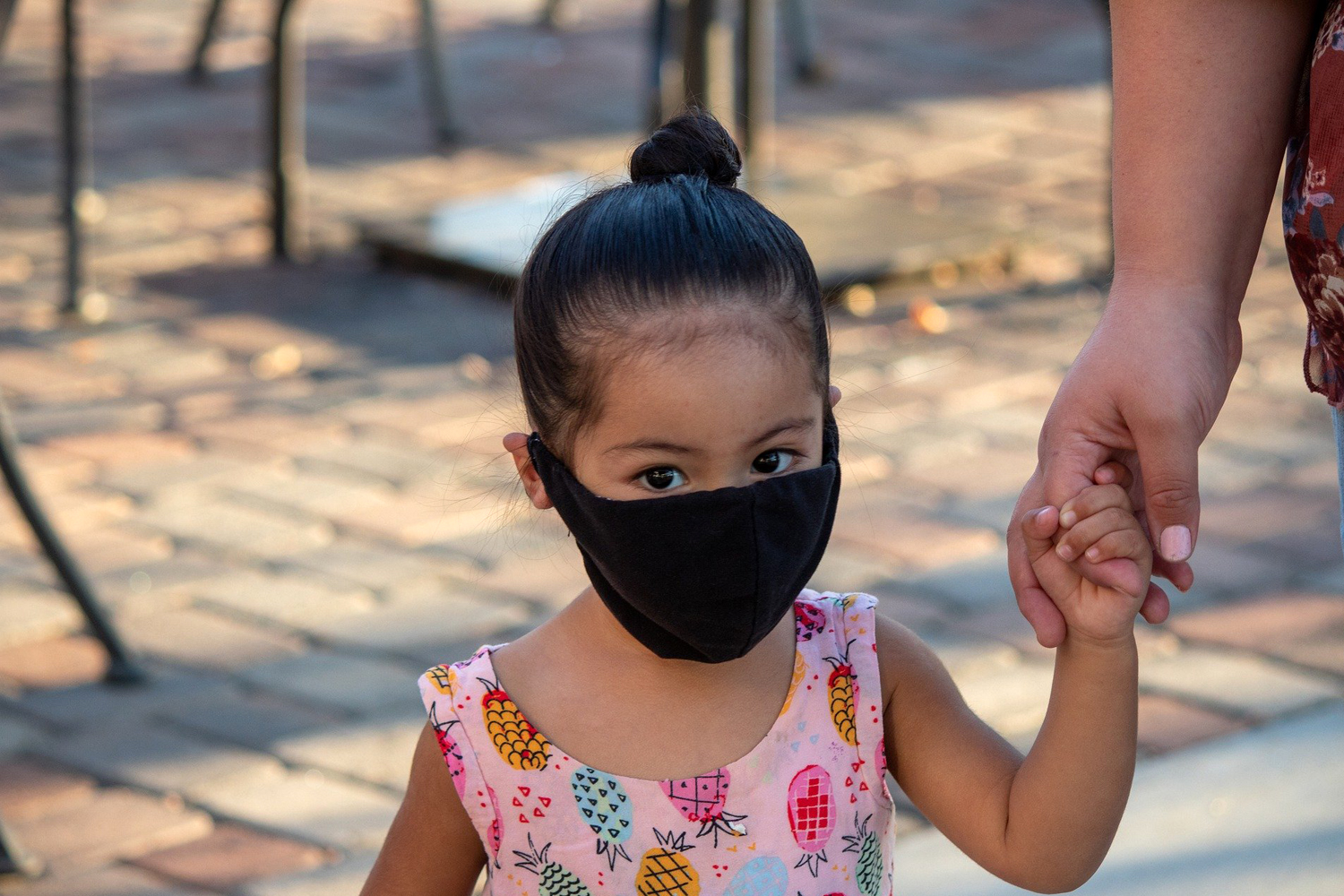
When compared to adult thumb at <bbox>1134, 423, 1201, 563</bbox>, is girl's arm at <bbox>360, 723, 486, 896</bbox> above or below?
below

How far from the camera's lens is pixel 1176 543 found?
1.45 meters

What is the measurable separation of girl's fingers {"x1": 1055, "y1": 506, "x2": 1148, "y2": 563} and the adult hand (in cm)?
2

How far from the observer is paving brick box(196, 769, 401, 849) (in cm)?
255

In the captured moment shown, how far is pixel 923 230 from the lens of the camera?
17.5 feet

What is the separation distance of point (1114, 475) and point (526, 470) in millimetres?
534

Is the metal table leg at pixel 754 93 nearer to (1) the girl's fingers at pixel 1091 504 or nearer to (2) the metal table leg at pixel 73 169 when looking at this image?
(2) the metal table leg at pixel 73 169

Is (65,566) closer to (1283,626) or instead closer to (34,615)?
(34,615)

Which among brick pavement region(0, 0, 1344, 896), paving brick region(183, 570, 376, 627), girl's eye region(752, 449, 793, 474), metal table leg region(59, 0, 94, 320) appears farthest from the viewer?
metal table leg region(59, 0, 94, 320)

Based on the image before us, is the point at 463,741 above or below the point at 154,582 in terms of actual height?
above

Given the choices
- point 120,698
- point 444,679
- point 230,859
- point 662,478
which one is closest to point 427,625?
point 120,698

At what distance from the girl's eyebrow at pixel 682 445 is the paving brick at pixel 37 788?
1.54m

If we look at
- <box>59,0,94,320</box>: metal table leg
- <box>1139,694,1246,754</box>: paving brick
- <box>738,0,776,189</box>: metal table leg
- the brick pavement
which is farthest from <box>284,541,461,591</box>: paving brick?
<box>738,0,776,189</box>: metal table leg

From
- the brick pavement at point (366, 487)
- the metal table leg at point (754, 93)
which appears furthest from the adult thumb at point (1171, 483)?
the metal table leg at point (754, 93)

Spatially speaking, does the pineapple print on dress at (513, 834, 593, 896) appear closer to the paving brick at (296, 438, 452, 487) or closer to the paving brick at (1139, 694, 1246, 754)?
the paving brick at (1139, 694, 1246, 754)
